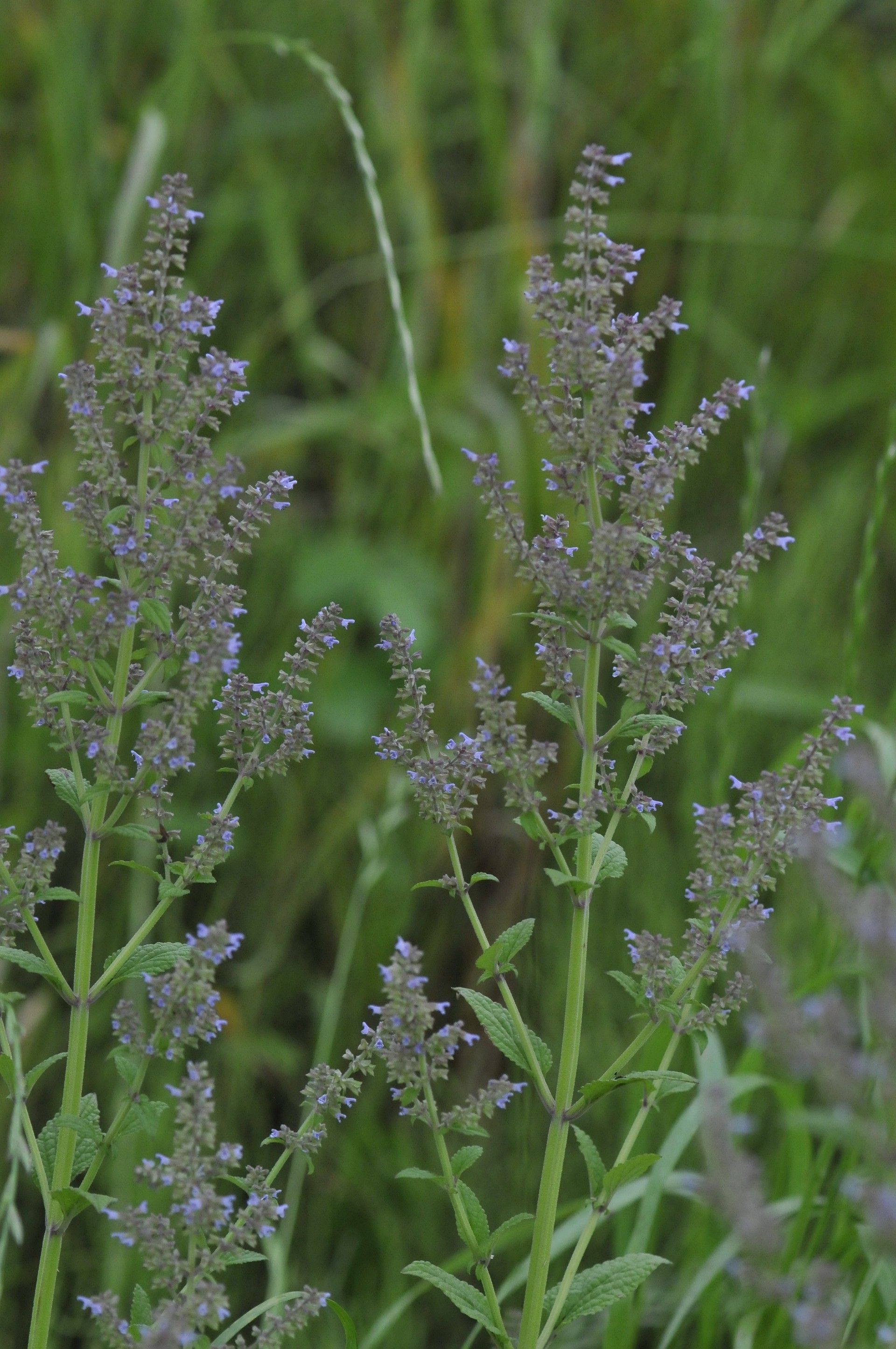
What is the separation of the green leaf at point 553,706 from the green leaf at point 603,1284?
0.42 meters

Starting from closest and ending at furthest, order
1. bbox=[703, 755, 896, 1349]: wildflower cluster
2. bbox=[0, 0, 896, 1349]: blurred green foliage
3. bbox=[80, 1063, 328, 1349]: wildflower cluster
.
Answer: bbox=[703, 755, 896, 1349]: wildflower cluster
bbox=[80, 1063, 328, 1349]: wildflower cluster
bbox=[0, 0, 896, 1349]: blurred green foliage

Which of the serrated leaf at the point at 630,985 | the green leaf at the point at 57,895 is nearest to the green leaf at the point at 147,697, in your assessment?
the green leaf at the point at 57,895

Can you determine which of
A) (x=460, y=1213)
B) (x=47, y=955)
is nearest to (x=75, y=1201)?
(x=47, y=955)

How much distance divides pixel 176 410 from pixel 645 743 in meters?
0.46

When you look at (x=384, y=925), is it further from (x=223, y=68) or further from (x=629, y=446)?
(x=223, y=68)

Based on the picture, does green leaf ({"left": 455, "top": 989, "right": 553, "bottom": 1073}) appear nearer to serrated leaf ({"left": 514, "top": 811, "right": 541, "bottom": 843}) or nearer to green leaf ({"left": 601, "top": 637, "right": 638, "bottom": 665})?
serrated leaf ({"left": 514, "top": 811, "right": 541, "bottom": 843})

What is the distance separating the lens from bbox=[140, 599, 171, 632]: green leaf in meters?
1.07

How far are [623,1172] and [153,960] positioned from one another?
40cm

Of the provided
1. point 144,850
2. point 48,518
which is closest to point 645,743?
point 144,850

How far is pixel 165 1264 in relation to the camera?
0.98 meters

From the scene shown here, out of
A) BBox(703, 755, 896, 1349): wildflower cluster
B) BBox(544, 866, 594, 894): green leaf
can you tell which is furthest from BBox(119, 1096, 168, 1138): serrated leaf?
BBox(703, 755, 896, 1349): wildflower cluster

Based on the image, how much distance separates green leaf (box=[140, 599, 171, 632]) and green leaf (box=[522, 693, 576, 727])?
11.2 inches

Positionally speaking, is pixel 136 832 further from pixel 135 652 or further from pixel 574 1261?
pixel 574 1261

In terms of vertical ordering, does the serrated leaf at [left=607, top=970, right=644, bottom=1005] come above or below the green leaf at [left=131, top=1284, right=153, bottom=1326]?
above
